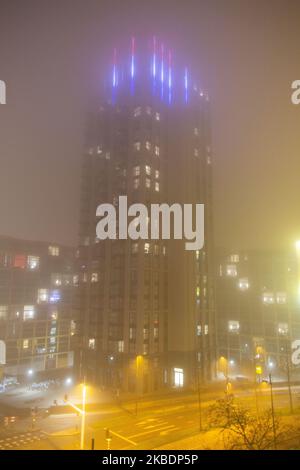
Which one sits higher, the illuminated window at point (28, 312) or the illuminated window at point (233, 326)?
the illuminated window at point (28, 312)

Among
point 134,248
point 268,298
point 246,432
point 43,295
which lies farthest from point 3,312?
point 268,298

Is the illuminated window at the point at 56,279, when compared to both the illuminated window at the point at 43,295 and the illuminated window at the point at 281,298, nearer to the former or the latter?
the illuminated window at the point at 43,295

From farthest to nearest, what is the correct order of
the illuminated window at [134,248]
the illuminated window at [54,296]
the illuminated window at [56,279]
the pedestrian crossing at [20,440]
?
the illuminated window at [56,279] → the illuminated window at [54,296] → the illuminated window at [134,248] → the pedestrian crossing at [20,440]

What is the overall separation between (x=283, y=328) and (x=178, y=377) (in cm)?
3110

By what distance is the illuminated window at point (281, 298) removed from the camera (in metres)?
86.0

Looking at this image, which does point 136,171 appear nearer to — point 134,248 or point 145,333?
point 134,248

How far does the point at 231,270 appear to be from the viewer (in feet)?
311

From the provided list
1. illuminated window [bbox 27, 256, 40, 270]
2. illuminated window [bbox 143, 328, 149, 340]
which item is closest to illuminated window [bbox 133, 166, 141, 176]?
illuminated window [bbox 143, 328, 149, 340]

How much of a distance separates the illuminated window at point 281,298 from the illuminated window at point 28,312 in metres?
59.4

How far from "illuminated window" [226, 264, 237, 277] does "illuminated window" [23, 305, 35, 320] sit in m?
50.8

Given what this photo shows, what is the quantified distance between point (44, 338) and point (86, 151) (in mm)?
45651

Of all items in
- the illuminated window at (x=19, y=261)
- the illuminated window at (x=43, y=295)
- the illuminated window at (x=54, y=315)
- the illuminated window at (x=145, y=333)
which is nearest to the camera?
the illuminated window at (x=145, y=333)

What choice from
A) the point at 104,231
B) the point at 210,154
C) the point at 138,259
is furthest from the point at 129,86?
the point at 138,259

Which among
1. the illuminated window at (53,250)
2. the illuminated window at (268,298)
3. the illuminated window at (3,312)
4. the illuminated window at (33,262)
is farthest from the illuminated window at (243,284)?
the illuminated window at (3,312)
